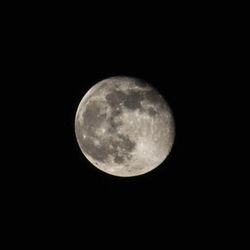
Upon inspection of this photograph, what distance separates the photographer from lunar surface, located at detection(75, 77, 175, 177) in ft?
20.8

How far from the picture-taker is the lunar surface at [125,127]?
6352 mm

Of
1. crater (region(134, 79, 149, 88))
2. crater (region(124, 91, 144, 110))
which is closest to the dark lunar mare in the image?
crater (region(124, 91, 144, 110))

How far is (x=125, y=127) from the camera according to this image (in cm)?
634

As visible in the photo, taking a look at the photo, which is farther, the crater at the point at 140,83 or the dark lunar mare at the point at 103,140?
the crater at the point at 140,83

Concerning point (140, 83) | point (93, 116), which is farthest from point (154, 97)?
point (93, 116)

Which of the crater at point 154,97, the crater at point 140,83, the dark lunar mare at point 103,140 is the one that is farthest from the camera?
the crater at point 140,83

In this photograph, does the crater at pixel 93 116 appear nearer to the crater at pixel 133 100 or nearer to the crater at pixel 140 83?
the crater at pixel 133 100


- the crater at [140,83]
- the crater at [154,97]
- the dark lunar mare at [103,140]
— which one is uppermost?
the crater at [140,83]

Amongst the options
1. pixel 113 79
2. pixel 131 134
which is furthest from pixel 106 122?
pixel 113 79

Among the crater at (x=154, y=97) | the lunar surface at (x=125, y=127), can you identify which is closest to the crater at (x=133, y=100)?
the lunar surface at (x=125, y=127)

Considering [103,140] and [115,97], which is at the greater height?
[115,97]

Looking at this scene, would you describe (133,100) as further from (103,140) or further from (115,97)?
(103,140)

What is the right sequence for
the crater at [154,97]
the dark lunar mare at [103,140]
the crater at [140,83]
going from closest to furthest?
1. the dark lunar mare at [103,140]
2. the crater at [154,97]
3. the crater at [140,83]

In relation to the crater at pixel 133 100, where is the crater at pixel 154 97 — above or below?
above
